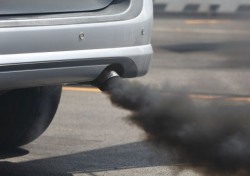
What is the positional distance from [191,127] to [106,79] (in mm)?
586

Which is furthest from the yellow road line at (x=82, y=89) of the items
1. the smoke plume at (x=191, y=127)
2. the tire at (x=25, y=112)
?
the smoke plume at (x=191, y=127)

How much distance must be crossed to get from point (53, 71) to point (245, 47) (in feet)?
27.2

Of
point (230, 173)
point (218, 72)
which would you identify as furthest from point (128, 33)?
point (218, 72)

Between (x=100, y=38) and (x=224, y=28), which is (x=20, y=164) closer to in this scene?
(x=100, y=38)

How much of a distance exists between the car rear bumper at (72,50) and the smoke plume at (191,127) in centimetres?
18

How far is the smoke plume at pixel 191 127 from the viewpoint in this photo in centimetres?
470

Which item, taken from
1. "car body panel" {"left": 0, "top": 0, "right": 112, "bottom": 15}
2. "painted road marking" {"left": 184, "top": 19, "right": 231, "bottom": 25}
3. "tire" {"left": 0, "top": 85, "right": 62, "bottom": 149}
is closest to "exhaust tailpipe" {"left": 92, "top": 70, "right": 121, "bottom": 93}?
"car body panel" {"left": 0, "top": 0, "right": 112, "bottom": 15}

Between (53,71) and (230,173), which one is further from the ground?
(53,71)

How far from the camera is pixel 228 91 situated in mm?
8578

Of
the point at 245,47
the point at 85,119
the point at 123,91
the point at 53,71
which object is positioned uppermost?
the point at 53,71

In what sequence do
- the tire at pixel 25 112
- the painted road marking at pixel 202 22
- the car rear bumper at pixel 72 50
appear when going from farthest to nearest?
the painted road marking at pixel 202 22 → the tire at pixel 25 112 → the car rear bumper at pixel 72 50

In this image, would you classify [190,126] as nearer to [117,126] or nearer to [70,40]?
[70,40]

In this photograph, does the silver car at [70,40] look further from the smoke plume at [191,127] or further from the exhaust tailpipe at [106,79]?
the smoke plume at [191,127]

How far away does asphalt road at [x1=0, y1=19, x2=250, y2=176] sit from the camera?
18.7 feet
